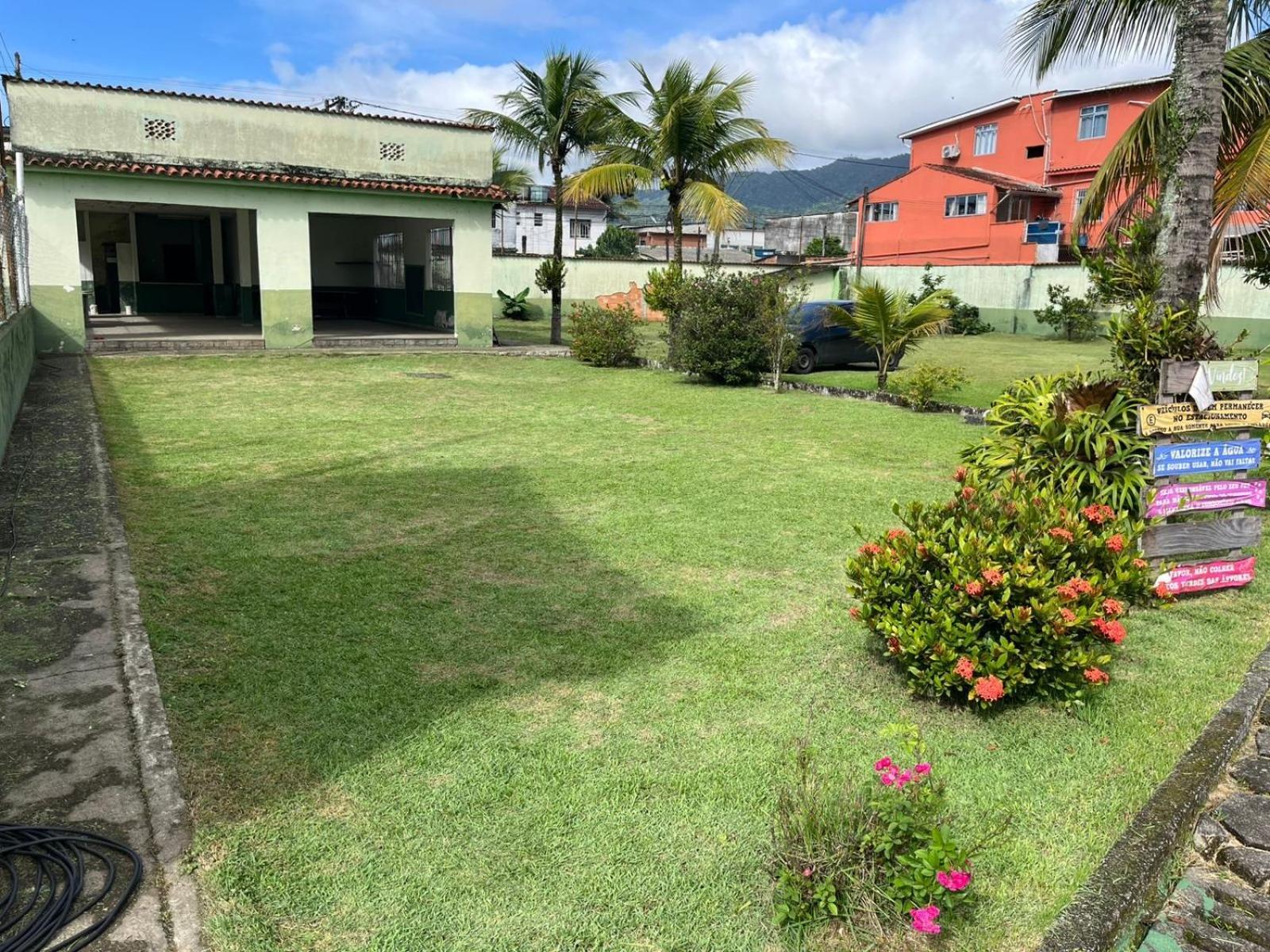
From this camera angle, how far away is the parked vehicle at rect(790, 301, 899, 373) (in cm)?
1700

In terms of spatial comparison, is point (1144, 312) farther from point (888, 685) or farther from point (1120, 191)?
point (1120, 191)

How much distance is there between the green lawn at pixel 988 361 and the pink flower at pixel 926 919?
31.6 feet

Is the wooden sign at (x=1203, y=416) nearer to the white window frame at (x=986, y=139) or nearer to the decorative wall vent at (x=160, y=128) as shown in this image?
the decorative wall vent at (x=160, y=128)

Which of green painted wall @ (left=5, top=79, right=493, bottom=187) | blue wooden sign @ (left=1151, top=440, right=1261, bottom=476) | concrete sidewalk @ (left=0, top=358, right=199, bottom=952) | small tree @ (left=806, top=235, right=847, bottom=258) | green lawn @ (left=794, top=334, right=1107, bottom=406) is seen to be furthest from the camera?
small tree @ (left=806, top=235, right=847, bottom=258)

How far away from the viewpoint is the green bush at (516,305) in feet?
99.7

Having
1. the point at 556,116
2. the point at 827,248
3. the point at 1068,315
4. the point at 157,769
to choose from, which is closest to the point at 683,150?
the point at 556,116

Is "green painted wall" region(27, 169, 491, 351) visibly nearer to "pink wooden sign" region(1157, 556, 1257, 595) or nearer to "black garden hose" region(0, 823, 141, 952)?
"black garden hose" region(0, 823, 141, 952)

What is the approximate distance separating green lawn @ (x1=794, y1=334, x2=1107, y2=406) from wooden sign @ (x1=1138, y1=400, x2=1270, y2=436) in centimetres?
551

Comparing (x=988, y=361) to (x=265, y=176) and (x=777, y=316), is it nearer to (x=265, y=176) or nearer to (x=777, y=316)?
(x=777, y=316)

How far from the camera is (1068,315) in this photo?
2764cm

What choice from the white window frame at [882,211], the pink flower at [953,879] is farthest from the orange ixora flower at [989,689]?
the white window frame at [882,211]

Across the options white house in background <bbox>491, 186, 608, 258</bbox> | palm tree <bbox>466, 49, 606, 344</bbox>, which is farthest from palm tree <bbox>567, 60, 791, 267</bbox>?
white house in background <bbox>491, 186, 608, 258</bbox>

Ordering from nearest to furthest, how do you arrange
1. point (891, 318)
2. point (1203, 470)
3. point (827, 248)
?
point (1203, 470) → point (891, 318) → point (827, 248)

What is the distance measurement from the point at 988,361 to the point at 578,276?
16.2 metres
